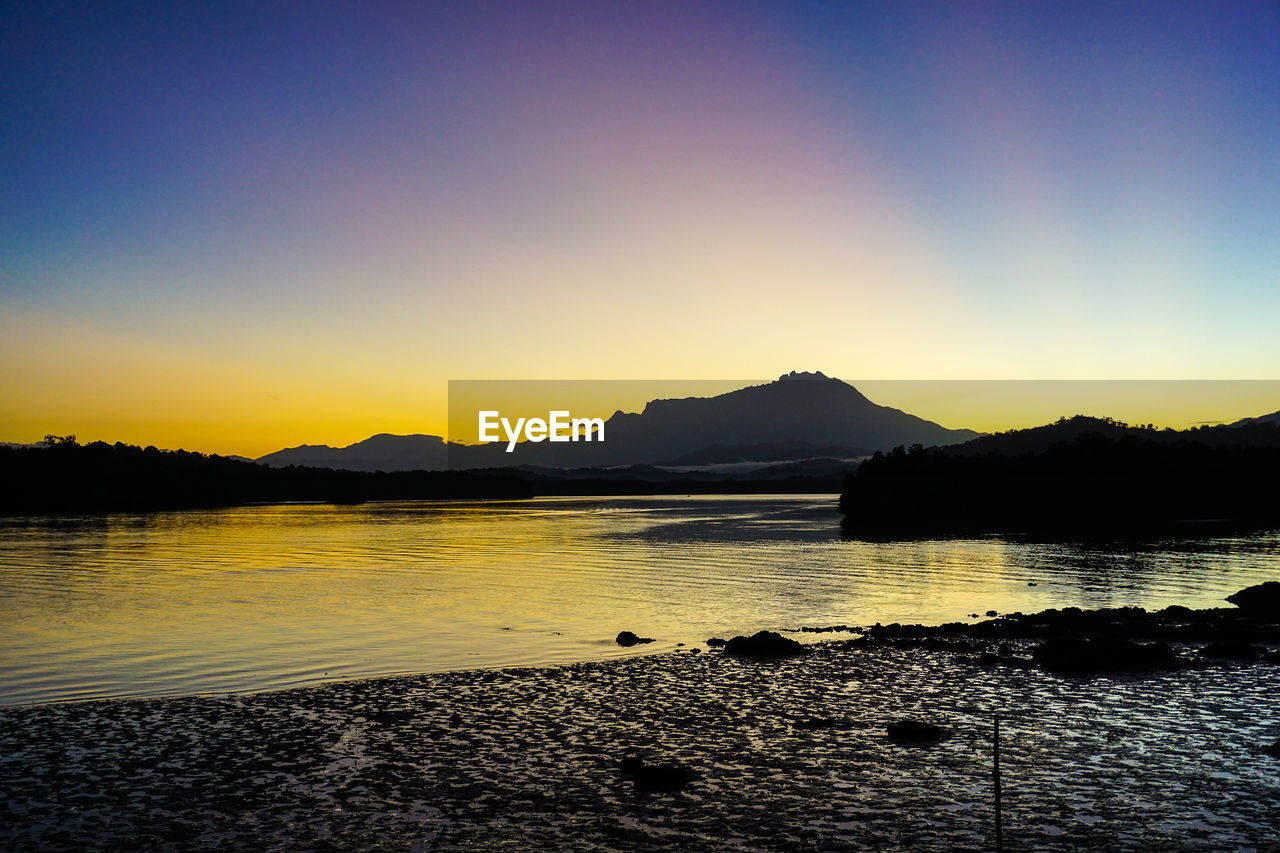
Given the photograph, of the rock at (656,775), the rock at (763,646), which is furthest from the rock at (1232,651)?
the rock at (656,775)

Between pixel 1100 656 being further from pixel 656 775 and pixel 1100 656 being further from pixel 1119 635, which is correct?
pixel 656 775

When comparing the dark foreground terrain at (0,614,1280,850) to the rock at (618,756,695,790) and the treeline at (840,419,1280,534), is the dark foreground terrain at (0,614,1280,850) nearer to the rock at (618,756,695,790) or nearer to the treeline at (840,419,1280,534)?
the rock at (618,756,695,790)

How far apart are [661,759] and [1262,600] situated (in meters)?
37.0

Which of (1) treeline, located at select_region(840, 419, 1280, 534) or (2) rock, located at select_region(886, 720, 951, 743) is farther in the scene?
(1) treeline, located at select_region(840, 419, 1280, 534)

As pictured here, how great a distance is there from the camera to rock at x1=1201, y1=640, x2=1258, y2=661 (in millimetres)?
28984

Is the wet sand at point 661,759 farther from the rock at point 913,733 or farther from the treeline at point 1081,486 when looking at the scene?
the treeline at point 1081,486

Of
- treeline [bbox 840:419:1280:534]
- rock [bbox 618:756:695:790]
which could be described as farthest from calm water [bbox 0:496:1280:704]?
treeline [bbox 840:419:1280:534]

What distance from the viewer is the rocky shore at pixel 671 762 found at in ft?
48.2

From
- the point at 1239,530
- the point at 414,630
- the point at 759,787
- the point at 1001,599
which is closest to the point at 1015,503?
the point at 1239,530

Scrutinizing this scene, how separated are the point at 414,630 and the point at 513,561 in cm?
3967

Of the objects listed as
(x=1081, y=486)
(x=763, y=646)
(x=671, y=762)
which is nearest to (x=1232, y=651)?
(x=763, y=646)

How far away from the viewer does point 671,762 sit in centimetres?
1864

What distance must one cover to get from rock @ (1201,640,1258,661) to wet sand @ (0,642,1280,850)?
1.73m

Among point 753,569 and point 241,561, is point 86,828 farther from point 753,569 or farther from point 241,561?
point 241,561
